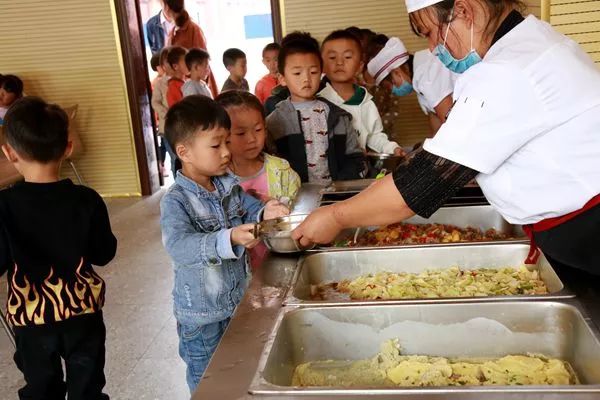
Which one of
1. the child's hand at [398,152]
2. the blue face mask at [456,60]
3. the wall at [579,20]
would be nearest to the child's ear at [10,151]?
the blue face mask at [456,60]

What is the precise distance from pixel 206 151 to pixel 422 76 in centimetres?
159

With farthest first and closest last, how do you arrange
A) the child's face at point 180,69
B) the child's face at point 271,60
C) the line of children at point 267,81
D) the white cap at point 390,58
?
the child's face at point 180,69 < the line of children at point 267,81 < the child's face at point 271,60 < the white cap at point 390,58

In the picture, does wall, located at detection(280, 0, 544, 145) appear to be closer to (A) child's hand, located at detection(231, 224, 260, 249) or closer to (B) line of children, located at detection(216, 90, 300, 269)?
(B) line of children, located at detection(216, 90, 300, 269)

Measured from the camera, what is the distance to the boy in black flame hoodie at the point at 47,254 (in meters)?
1.69

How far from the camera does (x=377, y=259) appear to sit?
1.57 meters

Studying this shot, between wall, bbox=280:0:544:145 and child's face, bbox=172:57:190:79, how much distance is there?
1052mm

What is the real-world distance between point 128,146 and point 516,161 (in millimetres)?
5247

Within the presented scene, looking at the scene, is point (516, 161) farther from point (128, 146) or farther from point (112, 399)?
point (128, 146)

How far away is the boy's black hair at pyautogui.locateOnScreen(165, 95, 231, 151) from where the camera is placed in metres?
1.63

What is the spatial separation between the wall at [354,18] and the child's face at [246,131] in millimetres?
3052

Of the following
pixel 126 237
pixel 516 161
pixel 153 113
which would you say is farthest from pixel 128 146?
pixel 516 161

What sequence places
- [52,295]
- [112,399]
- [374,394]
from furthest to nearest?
1. [112,399]
2. [52,295]
3. [374,394]

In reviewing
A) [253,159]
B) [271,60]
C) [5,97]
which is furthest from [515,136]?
[5,97]

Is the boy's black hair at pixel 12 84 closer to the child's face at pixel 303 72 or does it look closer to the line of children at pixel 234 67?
the line of children at pixel 234 67
